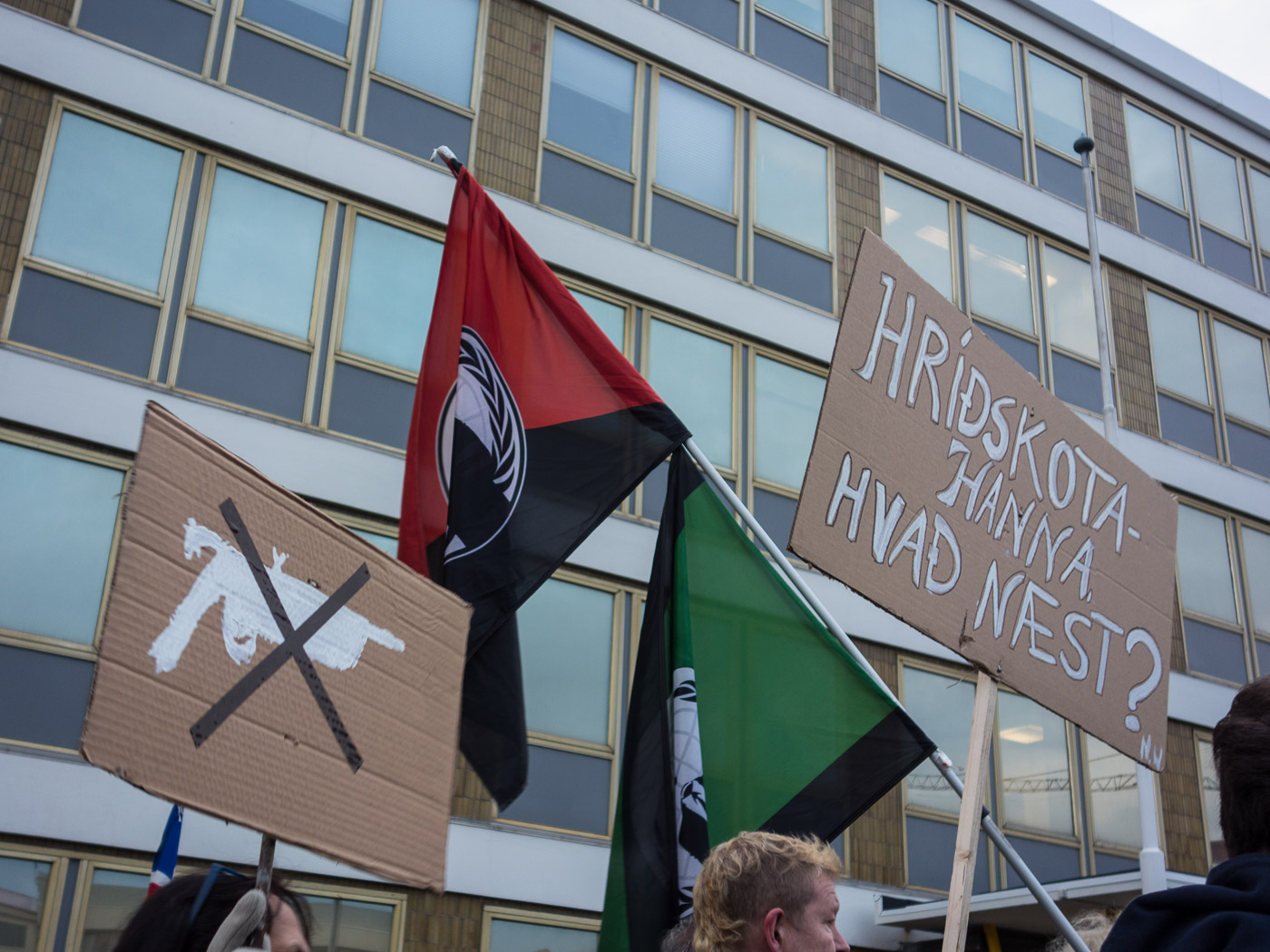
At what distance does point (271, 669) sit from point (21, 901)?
7.15 meters

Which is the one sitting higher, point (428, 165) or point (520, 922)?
point (428, 165)

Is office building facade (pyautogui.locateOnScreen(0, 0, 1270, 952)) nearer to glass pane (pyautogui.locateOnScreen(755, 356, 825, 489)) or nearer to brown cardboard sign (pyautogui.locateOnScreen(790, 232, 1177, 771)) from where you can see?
glass pane (pyautogui.locateOnScreen(755, 356, 825, 489))

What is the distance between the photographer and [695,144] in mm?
13883

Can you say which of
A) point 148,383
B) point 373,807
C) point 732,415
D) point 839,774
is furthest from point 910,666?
point 373,807

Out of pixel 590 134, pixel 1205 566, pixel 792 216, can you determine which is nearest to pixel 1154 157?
pixel 1205 566

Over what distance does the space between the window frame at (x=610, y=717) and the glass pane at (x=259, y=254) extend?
3.17 meters

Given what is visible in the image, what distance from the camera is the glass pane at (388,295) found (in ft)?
37.5

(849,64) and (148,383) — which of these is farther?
(849,64)

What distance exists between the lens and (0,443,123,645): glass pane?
9.45 metres

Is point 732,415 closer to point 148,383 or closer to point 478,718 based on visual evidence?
point 148,383

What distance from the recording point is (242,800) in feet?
8.93

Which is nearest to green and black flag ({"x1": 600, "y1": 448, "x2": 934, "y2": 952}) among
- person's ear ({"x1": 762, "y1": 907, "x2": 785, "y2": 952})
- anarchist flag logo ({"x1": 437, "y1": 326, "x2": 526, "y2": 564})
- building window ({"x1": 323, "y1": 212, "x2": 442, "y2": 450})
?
anarchist flag logo ({"x1": 437, "y1": 326, "x2": 526, "y2": 564})

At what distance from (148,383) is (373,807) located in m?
7.98

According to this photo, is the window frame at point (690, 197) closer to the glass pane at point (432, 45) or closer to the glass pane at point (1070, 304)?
the glass pane at point (432, 45)
